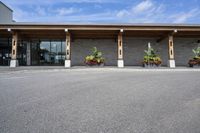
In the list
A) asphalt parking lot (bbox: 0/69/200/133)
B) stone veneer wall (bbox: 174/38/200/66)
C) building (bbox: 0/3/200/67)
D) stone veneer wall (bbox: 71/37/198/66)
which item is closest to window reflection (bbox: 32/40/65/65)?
building (bbox: 0/3/200/67)

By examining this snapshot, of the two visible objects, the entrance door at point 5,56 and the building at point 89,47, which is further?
the entrance door at point 5,56

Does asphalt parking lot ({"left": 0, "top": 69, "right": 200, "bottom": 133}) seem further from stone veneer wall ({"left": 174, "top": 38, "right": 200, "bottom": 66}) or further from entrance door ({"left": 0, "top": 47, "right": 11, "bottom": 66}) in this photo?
entrance door ({"left": 0, "top": 47, "right": 11, "bottom": 66})

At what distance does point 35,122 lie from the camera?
152 inches

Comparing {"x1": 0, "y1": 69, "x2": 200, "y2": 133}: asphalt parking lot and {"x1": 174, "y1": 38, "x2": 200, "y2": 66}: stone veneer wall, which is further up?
{"x1": 174, "y1": 38, "x2": 200, "y2": 66}: stone veneer wall

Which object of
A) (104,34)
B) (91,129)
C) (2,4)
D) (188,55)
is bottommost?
(91,129)

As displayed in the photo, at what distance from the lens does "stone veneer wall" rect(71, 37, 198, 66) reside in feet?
85.0

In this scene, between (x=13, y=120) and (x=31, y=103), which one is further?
(x=31, y=103)

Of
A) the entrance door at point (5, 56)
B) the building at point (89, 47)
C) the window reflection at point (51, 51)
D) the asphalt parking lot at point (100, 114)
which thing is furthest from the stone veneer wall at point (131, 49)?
the asphalt parking lot at point (100, 114)

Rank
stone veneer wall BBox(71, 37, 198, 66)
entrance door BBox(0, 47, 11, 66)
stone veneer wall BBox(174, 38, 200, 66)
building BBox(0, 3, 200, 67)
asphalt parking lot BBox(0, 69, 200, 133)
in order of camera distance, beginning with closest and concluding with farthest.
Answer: asphalt parking lot BBox(0, 69, 200, 133)
building BBox(0, 3, 200, 67)
entrance door BBox(0, 47, 11, 66)
stone veneer wall BBox(71, 37, 198, 66)
stone veneer wall BBox(174, 38, 200, 66)

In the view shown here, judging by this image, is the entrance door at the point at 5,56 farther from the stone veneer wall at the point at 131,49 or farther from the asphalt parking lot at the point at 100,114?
the asphalt parking lot at the point at 100,114

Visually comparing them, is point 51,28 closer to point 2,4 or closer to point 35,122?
point 2,4

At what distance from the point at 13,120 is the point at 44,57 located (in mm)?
23700

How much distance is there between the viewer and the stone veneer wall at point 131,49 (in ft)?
85.0

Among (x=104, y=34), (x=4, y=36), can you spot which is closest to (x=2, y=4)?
(x=4, y=36)
